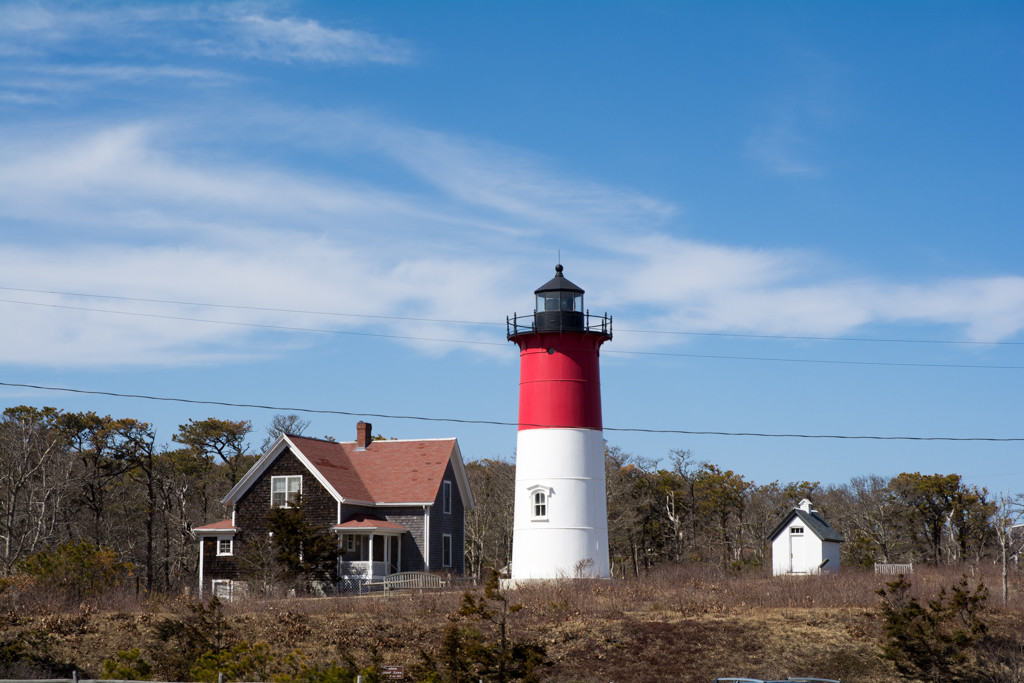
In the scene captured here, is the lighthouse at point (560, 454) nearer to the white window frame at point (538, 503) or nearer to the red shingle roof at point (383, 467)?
the white window frame at point (538, 503)

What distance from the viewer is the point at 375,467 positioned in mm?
43312

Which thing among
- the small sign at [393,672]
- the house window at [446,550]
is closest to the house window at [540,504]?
the house window at [446,550]

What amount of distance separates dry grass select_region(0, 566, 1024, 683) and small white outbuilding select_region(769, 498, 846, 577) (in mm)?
16164

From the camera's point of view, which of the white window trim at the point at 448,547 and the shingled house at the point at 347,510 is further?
the white window trim at the point at 448,547

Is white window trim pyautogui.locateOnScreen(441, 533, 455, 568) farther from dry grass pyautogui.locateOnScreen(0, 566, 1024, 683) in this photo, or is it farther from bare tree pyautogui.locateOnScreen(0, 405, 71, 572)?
bare tree pyautogui.locateOnScreen(0, 405, 71, 572)

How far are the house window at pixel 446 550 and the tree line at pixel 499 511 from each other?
5.69 m

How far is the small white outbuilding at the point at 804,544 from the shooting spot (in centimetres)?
4816

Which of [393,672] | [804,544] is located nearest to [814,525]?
[804,544]

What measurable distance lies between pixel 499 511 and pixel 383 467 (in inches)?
460

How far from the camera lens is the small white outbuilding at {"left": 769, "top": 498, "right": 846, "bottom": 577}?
158 feet

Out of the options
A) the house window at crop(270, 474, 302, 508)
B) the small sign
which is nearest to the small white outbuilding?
the house window at crop(270, 474, 302, 508)

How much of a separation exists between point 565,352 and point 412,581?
30.3 ft

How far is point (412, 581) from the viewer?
3700 centimetres

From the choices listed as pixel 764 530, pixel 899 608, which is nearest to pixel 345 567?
pixel 899 608
